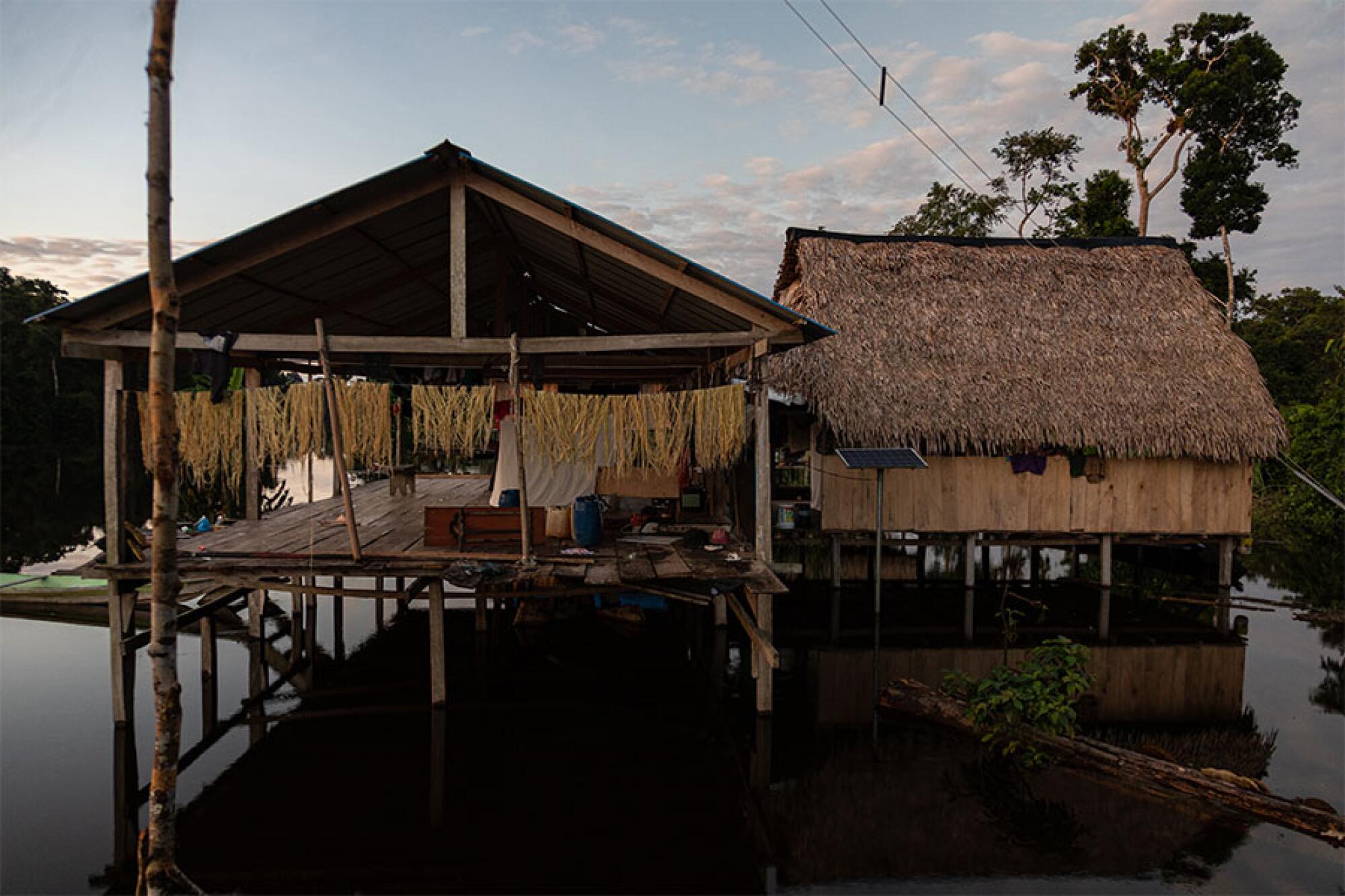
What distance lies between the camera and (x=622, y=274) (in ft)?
28.7

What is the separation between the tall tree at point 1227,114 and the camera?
864 inches

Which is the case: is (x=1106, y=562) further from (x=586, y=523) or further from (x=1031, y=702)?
(x=586, y=523)

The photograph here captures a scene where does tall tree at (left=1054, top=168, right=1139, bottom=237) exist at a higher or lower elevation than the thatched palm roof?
higher

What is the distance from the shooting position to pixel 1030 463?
13195 mm

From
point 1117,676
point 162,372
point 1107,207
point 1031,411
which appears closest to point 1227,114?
point 1107,207

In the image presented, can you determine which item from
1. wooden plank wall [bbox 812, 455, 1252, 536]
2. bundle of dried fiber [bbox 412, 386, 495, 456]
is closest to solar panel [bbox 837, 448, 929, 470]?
wooden plank wall [bbox 812, 455, 1252, 536]

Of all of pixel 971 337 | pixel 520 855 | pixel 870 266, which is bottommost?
pixel 520 855

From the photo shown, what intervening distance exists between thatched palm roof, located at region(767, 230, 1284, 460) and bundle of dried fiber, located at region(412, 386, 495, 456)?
22.1 ft

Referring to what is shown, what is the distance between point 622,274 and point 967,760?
260 inches

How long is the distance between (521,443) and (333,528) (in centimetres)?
420

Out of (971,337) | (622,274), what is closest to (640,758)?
(622,274)

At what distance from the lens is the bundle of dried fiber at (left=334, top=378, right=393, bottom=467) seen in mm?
7492

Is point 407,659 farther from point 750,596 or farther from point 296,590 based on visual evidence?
point 750,596

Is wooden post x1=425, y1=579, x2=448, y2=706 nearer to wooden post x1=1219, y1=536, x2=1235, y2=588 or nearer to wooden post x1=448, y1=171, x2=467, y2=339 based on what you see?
wooden post x1=448, y1=171, x2=467, y2=339
